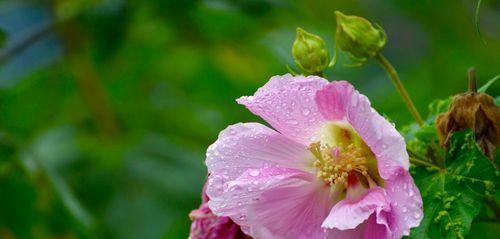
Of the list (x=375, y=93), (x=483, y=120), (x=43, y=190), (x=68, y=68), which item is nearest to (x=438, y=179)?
(x=483, y=120)

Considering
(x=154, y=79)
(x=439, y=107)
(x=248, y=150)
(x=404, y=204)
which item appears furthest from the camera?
(x=154, y=79)

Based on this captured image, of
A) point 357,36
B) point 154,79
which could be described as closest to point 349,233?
point 357,36

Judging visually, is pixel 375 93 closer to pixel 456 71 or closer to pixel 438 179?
pixel 456 71

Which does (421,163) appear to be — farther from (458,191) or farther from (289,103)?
(289,103)

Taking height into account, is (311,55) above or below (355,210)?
above

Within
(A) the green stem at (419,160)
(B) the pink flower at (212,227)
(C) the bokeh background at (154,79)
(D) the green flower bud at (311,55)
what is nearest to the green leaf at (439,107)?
(A) the green stem at (419,160)

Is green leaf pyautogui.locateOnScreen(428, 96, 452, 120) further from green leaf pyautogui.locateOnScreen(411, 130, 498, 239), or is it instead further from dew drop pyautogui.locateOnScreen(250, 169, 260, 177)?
dew drop pyautogui.locateOnScreen(250, 169, 260, 177)
